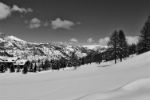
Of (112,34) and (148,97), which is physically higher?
(112,34)

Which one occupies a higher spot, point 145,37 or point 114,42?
point 145,37

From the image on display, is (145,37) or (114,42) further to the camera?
(114,42)

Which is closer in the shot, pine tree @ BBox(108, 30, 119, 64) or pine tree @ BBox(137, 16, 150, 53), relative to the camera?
pine tree @ BBox(137, 16, 150, 53)

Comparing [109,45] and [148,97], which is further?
[109,45]

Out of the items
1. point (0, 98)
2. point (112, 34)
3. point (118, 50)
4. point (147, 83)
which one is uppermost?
point (112, 34)

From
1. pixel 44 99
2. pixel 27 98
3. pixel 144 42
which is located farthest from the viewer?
pixel 144 42

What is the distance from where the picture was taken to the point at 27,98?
12.1m

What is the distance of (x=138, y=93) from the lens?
7031mm

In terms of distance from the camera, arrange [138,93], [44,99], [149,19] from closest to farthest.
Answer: [138,93] < [44,99] < [149,19]

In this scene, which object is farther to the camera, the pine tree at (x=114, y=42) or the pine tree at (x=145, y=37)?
the pine tree at (x=114, y=42)

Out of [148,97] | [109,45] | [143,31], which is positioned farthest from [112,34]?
[148,97]

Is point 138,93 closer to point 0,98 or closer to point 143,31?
point 0,98

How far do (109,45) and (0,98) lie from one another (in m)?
37.5

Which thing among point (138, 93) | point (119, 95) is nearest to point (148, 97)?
point (138, 93)
